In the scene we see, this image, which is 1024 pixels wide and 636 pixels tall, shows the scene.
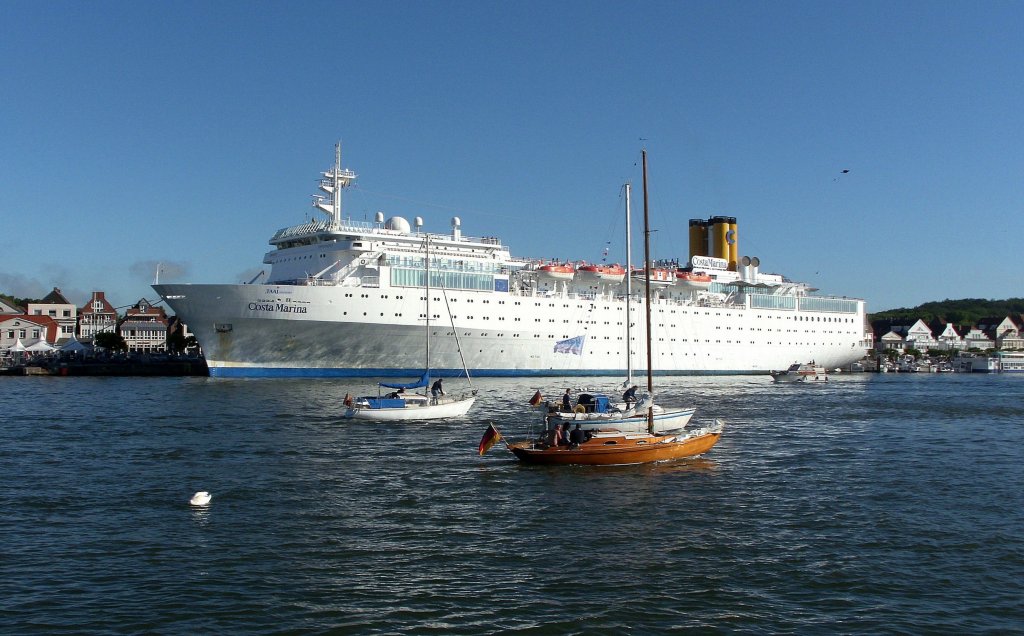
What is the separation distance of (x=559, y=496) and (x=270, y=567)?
661 centimetres

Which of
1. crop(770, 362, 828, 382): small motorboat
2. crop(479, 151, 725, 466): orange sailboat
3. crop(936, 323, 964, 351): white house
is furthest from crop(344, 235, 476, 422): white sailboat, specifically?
crop(936, 323, 964, 351): white house

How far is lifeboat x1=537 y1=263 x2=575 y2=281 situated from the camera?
187 ft

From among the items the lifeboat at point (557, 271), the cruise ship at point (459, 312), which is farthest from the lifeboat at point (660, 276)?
the lifeboat at point (557, 271)

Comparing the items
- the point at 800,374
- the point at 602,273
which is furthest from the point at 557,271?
the point at 800,374

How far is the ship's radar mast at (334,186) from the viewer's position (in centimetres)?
5315

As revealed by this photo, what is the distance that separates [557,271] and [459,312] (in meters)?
10.0

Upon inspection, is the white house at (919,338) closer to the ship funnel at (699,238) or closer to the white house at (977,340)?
the white house at (977,340)

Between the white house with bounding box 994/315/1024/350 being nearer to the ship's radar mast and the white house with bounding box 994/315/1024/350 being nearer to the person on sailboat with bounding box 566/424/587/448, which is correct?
the ship's radar mast

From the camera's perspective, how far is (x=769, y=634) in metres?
9.87

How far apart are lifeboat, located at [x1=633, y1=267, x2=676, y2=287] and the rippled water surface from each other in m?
34.8

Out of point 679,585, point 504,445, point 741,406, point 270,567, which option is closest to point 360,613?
point 270,567

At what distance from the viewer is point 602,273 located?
5900cm

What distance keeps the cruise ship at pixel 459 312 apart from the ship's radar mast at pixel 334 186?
83 millimetres

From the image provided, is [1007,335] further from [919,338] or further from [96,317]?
[96,317]
